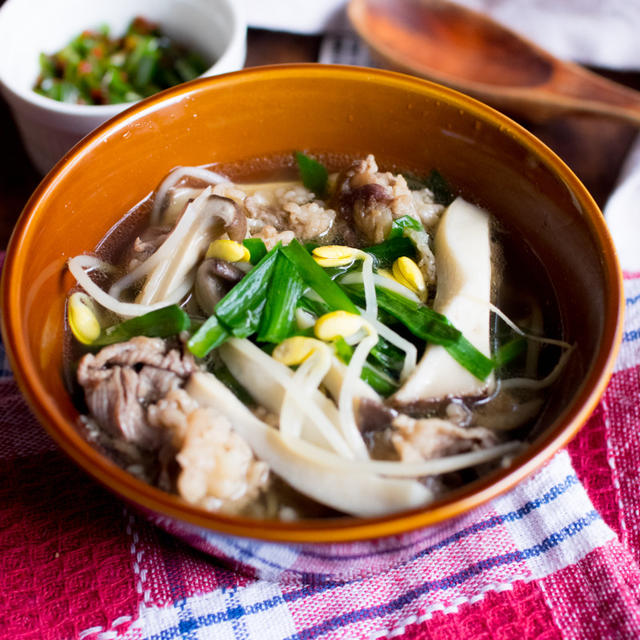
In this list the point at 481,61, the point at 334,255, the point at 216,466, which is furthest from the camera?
the point at 481,61

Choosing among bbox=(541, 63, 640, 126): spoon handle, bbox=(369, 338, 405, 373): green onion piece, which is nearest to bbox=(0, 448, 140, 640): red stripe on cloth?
bbox=(369, 338, 405, 373): green onion piece

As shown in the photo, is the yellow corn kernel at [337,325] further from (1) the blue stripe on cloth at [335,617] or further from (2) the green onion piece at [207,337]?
(1) the blue stripe on cloth at [335,617]

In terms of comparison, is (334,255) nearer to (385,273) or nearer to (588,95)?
(385,273)

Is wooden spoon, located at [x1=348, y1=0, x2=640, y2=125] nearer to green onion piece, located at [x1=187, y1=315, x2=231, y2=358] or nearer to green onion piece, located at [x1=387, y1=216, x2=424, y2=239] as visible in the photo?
green onion piece, located at [x1=387, y1=216, x2=424, y2=239]

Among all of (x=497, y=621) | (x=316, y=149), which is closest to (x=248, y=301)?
(x=316, y=149)

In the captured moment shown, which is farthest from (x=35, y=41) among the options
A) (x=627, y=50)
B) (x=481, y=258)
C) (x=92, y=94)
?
(x=627, y=50)

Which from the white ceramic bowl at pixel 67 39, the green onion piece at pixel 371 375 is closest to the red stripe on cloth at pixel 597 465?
the green onion piece at pixel 371 375
